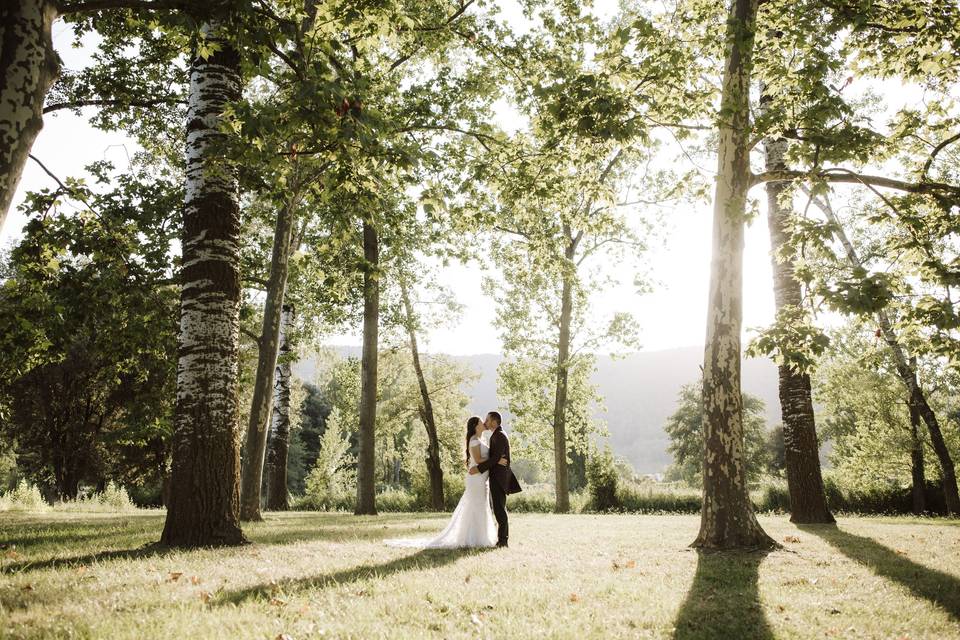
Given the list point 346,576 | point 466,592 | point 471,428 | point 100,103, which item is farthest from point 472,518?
point 100,103

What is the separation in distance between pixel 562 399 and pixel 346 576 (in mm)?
19755

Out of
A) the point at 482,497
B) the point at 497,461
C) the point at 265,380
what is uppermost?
the point at 265,380

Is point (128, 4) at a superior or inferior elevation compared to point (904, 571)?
superior

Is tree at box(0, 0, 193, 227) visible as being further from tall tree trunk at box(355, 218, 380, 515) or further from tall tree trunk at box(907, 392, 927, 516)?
tall tree trunk at box(907, 392, 927, 516)

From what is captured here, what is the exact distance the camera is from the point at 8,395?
81.5 feet

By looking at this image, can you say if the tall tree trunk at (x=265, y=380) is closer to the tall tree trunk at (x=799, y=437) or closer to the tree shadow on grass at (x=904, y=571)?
the tall tree trunk at (x=799, y=437)

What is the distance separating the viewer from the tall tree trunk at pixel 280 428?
1925 cm

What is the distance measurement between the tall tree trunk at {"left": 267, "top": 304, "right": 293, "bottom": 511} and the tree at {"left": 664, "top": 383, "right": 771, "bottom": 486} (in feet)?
162

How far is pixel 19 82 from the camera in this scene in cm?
374

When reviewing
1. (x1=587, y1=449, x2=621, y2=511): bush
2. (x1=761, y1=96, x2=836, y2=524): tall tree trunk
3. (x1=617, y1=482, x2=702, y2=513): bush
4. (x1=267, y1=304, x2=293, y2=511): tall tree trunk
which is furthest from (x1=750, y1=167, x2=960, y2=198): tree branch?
(x1=617, y1=482, x2=702, y2=513): bush

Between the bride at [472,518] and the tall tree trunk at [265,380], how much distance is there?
5.60 m

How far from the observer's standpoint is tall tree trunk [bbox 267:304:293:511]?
19250mm

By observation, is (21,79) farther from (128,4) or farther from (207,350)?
(207,350)

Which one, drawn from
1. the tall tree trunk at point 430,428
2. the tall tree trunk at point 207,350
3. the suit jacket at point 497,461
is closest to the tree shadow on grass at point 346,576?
the suit jacket at point 497,461
